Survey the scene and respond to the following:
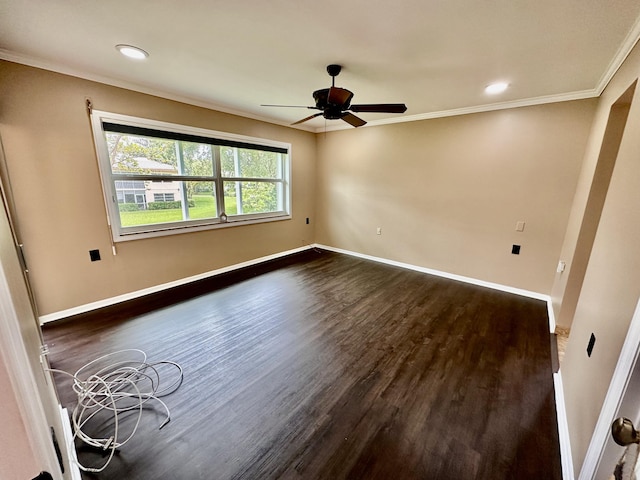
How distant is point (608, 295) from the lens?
47.9 inches

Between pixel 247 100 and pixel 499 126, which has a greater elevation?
pixel 247 100

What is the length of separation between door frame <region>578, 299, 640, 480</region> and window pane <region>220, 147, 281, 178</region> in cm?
401

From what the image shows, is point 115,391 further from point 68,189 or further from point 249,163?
point 249,163

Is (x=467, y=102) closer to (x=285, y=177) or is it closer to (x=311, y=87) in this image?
(x=311, y=87)

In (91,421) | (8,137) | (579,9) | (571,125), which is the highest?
(579,9)

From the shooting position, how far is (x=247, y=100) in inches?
128

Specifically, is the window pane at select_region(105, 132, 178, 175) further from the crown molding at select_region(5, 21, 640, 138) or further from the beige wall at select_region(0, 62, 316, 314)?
the crown molding at select_region(5, 21, 640, 138)

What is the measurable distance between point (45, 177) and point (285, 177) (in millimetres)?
3043

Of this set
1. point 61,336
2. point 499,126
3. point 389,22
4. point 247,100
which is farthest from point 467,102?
point 61,336

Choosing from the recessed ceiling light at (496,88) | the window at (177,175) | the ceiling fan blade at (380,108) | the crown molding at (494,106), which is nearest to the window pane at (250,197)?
the window at (177,175)

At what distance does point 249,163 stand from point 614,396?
168 inches

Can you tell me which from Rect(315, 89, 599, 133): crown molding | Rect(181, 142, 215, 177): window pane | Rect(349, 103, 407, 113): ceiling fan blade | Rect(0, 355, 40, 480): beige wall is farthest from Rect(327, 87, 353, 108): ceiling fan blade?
Rect(0, 355, 40, 480): beige wall

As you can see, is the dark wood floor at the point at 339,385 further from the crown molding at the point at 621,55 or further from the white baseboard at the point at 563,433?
the crown molding at the point at 621,55

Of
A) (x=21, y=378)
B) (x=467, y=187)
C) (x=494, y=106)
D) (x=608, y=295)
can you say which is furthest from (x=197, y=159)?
(x=608, y=295)
